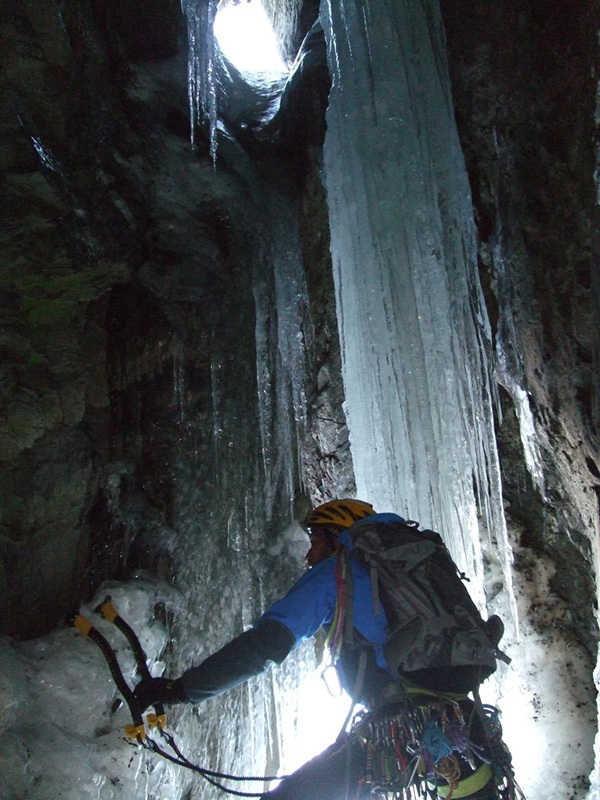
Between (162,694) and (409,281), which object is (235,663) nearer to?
(162,694)

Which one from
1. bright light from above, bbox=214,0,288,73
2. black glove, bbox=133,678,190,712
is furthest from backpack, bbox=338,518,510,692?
bright light from above, bbox=214,0,288,73

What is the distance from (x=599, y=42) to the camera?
3.74m

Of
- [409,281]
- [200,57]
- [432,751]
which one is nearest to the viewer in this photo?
[432,751]

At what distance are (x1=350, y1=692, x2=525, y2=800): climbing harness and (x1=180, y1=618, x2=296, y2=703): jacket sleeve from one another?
40cm

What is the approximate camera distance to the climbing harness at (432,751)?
2.00 meters

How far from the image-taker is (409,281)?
15.3 ft

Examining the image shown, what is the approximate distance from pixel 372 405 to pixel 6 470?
2541 millimetres

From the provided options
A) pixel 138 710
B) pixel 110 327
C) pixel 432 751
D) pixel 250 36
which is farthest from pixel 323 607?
pixel 250 36

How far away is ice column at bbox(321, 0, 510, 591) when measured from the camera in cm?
458

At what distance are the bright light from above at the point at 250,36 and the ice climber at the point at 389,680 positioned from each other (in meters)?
7.52

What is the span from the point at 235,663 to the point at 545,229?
12.4ft

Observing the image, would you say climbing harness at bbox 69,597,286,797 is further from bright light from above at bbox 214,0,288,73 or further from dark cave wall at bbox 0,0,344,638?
bright light from above at bbox 214,0,288,73

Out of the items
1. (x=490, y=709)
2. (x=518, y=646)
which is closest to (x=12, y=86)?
(x=490, y=709)

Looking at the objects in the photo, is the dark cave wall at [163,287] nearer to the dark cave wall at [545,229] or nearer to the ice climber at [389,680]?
the dark cave wall at [545,229]
